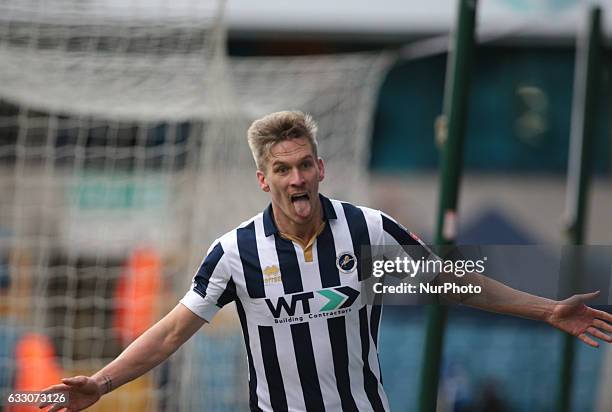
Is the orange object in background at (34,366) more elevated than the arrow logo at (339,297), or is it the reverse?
the arrow logo at (339,297)

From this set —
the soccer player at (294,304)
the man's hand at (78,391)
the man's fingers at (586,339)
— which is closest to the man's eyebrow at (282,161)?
the soccer player at (294,304)

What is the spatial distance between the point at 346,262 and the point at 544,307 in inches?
27.4

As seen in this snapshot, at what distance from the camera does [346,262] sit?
Result: 3.80 metres

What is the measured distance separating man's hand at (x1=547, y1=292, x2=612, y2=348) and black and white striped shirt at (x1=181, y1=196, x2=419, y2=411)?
0.64 meters

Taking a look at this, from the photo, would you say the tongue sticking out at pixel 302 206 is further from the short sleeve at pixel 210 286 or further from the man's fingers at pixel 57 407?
the man's fingers at pixel 57 407

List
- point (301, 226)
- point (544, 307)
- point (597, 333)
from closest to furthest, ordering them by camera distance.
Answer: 1. point (597, 333)
2. point (544, 307)
3. point (301, 226)

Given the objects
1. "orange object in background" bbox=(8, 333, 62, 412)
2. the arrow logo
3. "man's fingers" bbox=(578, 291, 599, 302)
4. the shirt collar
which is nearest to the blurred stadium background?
"orange object in background" bbox=(8, 333, 62, 412)

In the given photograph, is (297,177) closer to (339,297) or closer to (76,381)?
(339,297)

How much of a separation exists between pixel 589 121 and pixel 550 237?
26.7 ft

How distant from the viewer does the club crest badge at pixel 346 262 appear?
3785 millimetres

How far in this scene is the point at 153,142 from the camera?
10.9 meters

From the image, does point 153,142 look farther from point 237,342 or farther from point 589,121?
point 589,121

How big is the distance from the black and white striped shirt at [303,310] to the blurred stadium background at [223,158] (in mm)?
3357

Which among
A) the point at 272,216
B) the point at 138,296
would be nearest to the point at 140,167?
the point at 138,296
